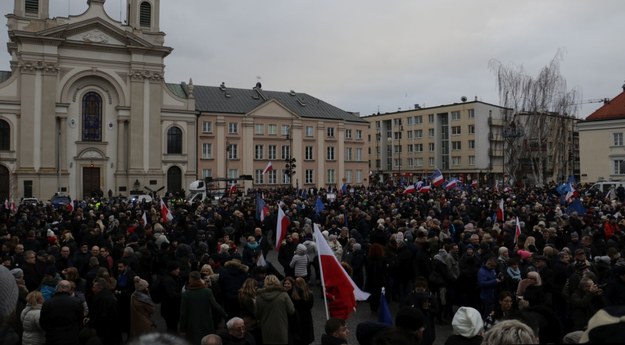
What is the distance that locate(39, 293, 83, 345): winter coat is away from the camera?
7.10m

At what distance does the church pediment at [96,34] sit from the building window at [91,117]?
5031 millimetres

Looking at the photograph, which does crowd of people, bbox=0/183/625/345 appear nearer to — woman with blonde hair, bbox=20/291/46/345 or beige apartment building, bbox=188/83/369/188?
woman with blonde hair, bbox=20/291/46/345

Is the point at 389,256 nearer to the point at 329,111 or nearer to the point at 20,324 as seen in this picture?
the point at 20,324

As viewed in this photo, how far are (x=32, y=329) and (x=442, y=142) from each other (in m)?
81.2

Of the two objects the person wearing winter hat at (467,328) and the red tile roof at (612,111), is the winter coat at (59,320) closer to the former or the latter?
the person wearing winter hat at (467,328)

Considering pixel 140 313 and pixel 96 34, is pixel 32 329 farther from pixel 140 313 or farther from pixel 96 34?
pixel 96 34

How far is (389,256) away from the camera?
40.4 ft

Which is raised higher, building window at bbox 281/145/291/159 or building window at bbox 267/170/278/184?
building window at bbox 281/145/291/159

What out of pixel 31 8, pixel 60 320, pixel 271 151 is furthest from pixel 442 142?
pixel 60 320

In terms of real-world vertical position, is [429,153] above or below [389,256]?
above

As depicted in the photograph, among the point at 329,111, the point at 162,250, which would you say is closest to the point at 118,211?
the point at 162,250

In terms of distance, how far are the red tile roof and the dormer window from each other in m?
55.7

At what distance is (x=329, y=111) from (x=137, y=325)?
62768mm

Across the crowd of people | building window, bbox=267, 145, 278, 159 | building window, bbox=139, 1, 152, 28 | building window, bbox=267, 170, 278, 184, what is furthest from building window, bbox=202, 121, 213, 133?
the crowd of people
